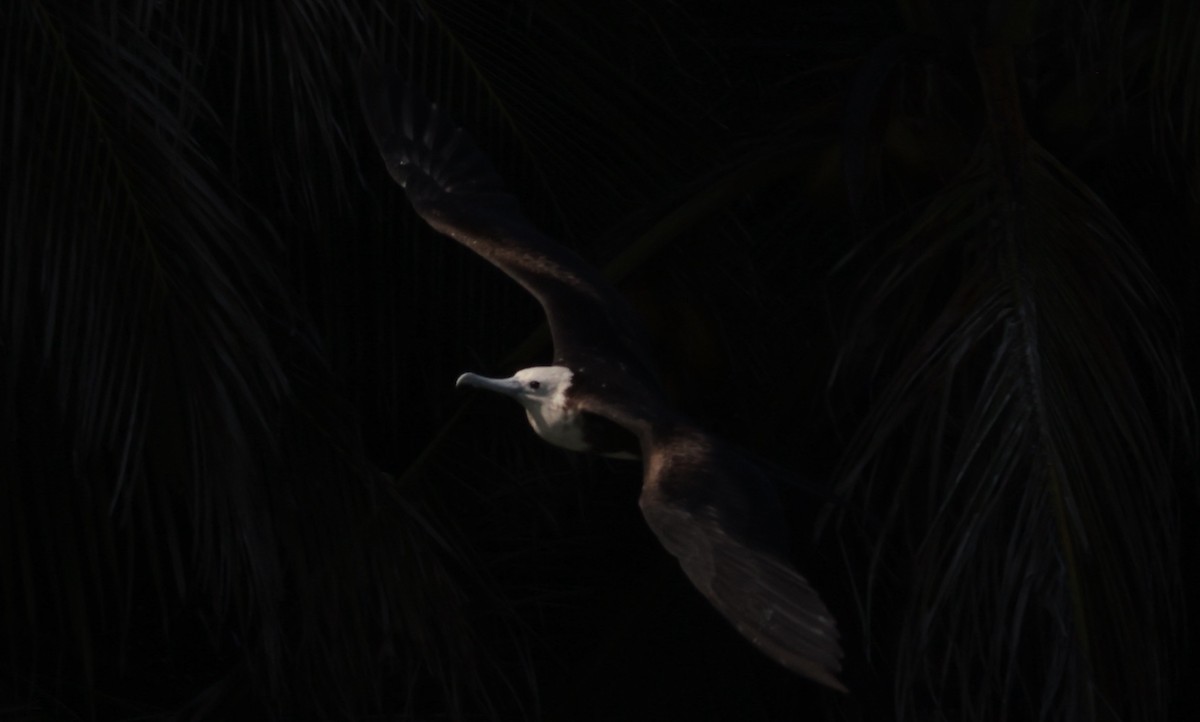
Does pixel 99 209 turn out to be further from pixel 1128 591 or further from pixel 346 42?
pixel 1128 591

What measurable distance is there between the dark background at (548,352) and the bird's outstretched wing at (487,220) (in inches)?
4.2

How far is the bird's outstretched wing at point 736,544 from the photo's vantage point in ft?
7.23

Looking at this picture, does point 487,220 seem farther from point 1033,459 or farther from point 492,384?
point 1033,459

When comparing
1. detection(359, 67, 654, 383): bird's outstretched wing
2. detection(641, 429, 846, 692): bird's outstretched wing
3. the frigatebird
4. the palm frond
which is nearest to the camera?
detection(641, 429, 846, 692): bird's outstretched wing

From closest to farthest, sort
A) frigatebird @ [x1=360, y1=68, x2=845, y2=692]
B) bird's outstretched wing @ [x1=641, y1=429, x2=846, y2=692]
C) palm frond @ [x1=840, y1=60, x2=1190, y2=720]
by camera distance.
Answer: bird's outstretched wing @ [x1=641, y1=429, x2=846, y2=692] < frigatebird @ [x1=360, y1=68, x2=845, y2=692] < palm frond @ [x1=840, y1=60, x2=1190, y2=720]

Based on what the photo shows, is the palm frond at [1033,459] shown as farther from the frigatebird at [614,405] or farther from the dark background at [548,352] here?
the frigatebird at [614,405]

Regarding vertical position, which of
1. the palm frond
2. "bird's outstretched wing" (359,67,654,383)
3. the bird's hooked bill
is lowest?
the palm frond

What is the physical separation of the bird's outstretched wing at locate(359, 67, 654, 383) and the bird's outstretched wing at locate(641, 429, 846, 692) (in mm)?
505

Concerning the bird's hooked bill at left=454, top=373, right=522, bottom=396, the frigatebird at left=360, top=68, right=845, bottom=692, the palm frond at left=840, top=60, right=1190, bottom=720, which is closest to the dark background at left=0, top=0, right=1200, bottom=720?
the palm frond at left=840, top=60, right=1190, bottom=720

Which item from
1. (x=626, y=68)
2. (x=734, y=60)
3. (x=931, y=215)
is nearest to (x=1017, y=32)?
(x=931, y=215)

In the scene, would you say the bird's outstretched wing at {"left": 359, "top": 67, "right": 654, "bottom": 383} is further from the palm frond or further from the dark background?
the palm frond

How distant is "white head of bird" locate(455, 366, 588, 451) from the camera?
3.21 m

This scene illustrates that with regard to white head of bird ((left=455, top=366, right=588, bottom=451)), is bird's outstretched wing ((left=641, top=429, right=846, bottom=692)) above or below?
below

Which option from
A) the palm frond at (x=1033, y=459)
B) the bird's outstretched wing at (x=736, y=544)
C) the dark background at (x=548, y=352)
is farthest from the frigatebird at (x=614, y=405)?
the palm frond at (x=1033, y=459)
